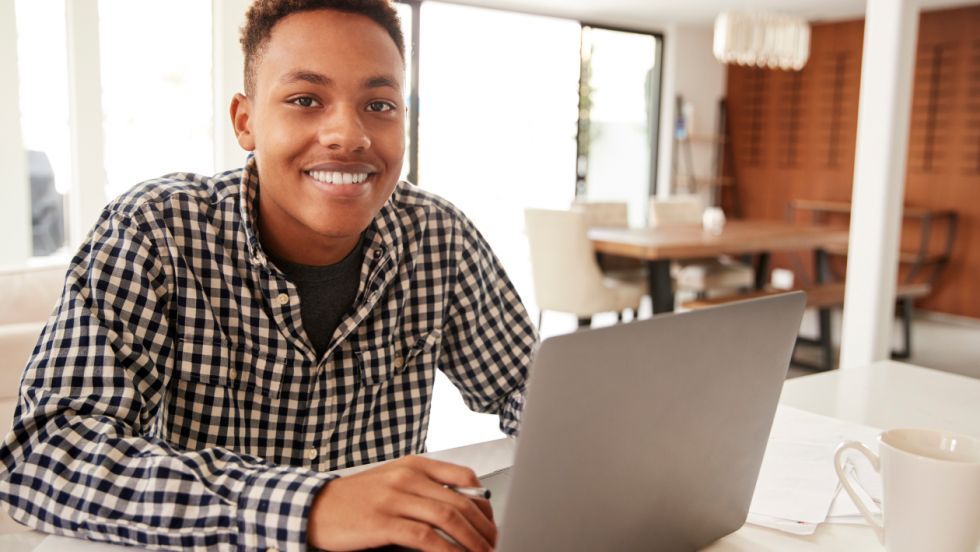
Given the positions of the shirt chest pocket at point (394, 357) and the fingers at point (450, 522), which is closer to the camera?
the fingers at point (450, 522)

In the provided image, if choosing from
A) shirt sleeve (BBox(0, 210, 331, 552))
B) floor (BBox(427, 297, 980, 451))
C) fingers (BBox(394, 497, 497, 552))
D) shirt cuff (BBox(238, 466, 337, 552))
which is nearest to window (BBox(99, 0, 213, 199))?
floor (BBox(427, 297, 980, 451))

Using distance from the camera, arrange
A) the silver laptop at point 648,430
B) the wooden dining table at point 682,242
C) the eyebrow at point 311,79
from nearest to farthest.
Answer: the silver laptop at point 648,430
the eyebrow at point 311,79
the wooden dining table at point 682,242

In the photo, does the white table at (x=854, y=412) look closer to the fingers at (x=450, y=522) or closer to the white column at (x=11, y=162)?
the fingers at (x=450, y=522)

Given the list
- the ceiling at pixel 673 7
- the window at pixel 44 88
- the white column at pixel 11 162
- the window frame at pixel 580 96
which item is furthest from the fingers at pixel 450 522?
the ceiling at pixel 673 7

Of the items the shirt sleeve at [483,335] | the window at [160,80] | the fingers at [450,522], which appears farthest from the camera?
the window at [160,80]

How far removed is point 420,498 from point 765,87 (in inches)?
267

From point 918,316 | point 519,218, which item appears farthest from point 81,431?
point 918,316

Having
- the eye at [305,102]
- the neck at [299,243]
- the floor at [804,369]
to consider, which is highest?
the eye at [305,102]

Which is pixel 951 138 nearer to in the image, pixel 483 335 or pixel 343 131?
pixel 483 335

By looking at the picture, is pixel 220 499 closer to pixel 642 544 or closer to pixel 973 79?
pixel 642 544

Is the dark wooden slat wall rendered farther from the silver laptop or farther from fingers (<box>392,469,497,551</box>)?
fingers (<box>392,469,497,551</box>)

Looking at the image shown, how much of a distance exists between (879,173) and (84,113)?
222 centimetres

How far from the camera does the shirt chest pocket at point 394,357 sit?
39.9 inches

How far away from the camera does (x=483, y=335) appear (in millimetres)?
1116
